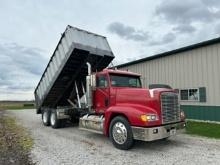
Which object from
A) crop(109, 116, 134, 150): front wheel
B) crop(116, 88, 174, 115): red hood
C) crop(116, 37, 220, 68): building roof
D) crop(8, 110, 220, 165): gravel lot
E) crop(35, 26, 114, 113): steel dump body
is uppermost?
crop(116, 37, 220, 68): building roof

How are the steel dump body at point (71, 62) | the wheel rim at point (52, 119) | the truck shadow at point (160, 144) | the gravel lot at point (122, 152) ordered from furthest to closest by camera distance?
the wheel rim at point (52, 119)
the steel dump body at point (71, 62)
the truck shadow at point (160, 144)
the gravel lot at point (122, 152)

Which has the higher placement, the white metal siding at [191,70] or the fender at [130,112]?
the white metal siding at [191,70]

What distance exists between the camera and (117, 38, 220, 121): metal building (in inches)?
538

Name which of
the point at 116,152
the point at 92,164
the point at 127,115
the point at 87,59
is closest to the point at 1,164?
the point at 92,164

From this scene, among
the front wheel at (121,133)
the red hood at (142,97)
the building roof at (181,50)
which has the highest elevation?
the building roof at (181,50)

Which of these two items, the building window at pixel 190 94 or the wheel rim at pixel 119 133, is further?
the building window at pixel 190 94

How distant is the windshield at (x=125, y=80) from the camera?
30.5ft

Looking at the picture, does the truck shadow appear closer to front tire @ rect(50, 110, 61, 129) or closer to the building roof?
front tire @ rect(50, 110, 61, 129)

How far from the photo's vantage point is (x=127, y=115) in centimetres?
773

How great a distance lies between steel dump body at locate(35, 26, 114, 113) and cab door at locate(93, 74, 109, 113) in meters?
1.73

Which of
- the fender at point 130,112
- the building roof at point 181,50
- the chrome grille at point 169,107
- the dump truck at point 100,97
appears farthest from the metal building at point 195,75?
the fender at point 130,112

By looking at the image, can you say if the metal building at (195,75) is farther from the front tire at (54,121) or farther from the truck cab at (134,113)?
the front tire at (54,121)

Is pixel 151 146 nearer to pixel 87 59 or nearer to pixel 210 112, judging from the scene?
pixel 87 59

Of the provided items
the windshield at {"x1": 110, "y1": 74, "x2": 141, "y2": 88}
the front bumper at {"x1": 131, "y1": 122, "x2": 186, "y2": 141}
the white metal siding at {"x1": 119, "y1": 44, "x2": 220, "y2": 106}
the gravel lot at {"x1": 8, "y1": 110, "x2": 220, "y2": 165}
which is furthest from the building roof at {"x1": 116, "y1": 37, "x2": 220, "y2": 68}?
the front bumper at {"x1": 131, "y1": 122, "x2": 186, "y2": 141}
